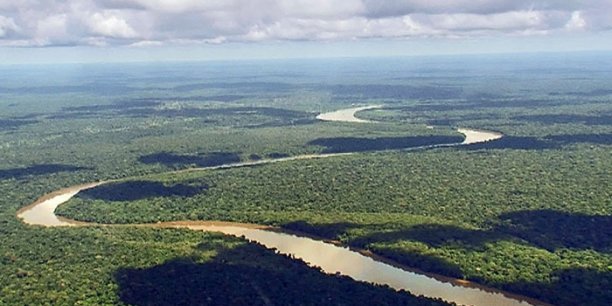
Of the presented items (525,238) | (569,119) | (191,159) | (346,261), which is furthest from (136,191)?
(569,119)

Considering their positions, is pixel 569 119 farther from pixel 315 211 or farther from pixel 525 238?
pixel 525 238

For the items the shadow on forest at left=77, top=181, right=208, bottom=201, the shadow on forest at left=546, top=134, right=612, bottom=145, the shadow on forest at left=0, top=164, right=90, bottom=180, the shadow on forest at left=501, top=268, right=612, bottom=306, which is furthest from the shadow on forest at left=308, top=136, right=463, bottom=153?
the shadow on forest at left=501, top=268, right=612, bottom=306

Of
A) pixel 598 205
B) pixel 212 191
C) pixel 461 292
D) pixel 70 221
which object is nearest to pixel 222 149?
pixel 212 191

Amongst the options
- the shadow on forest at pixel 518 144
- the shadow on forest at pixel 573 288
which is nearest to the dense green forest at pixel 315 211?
the shadow on forest at pixel 573 288

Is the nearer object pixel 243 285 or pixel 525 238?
pixel 243 285

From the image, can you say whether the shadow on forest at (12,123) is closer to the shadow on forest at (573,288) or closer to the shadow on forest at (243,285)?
the shadow on forest at (243,285)

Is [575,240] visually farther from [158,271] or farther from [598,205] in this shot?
[158,271]

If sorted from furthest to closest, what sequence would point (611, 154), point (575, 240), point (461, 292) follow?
point (611, 154)
point (575, 240)
point (461, 292)
